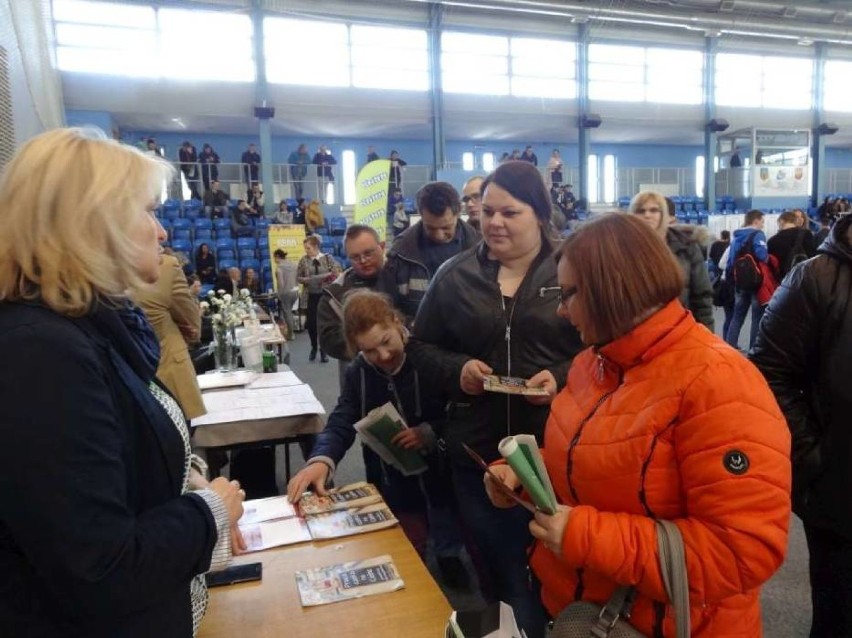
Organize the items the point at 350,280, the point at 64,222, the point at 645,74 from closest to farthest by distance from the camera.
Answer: the point at 64,222, the point at 350,280, the point at 645,74

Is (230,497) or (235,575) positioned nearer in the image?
(230,497)

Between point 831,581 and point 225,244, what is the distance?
501 inches

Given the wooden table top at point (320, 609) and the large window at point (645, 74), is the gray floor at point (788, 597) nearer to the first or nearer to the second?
the wooden table top at point (320, 609)

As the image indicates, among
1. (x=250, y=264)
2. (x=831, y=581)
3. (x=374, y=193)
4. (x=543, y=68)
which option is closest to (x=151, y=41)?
(x=250, y=264)

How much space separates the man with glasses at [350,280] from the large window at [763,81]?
1695 cm

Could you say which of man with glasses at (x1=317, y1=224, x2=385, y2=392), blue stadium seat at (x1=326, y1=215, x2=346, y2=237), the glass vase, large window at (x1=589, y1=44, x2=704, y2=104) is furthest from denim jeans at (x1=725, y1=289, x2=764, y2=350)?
large window at (x1=589, y1=44, x2=704, y2=104)

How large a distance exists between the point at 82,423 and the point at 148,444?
0.49 ft

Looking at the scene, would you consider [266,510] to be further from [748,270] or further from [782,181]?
[782,181]

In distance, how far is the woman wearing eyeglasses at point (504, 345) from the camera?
68.7 inches

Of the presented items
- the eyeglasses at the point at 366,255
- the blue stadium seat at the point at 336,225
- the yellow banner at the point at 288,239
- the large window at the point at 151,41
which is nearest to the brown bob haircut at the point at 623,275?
the eyeglasses at the point at 366,255

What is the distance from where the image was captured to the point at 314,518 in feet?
5.58

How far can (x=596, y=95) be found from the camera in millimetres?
15992

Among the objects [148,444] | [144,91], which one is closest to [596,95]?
[144,91]

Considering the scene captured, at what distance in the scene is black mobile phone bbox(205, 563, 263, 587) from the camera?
1.40 metres
